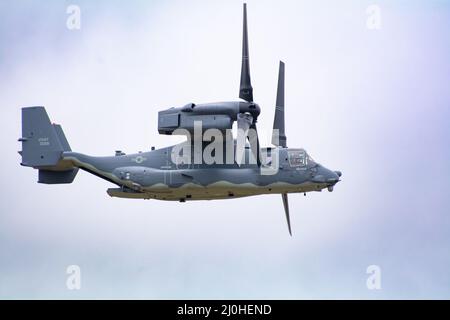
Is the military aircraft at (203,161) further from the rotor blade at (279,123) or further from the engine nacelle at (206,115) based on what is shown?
the rotor blade at (279,123)

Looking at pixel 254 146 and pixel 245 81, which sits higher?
pixel 245 81

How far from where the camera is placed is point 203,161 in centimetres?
5156

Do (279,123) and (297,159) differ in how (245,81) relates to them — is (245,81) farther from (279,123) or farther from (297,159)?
(279,123)

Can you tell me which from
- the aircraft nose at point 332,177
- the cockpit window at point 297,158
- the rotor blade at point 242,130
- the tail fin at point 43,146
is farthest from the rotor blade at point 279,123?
the tail fin at point 43,146

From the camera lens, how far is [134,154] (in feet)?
173

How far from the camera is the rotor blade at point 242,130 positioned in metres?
50.0

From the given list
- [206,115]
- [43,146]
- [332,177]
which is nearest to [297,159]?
[332,177]

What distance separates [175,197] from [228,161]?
355 cm

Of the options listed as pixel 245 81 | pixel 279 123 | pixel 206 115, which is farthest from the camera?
pixel 279 123

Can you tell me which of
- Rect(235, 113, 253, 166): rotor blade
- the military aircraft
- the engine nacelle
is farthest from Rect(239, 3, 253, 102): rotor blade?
Rect(235, 113, 253, 166): rotor blade

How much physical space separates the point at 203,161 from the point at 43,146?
8680 mm

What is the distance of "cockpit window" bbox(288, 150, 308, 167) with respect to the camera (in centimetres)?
5194

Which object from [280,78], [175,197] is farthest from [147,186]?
[280,78]

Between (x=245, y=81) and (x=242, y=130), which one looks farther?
(x=245, y=81)
